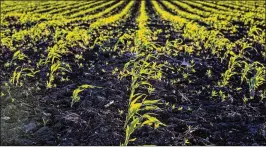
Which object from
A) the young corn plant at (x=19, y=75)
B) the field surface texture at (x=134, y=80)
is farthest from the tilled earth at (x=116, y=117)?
the young corn plant at (x=19, y=75)

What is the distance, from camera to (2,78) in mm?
4785

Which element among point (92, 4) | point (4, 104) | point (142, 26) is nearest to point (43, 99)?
point (4, 104)

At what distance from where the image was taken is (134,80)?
14.0 ft

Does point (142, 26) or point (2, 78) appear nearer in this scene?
point (2, 78)

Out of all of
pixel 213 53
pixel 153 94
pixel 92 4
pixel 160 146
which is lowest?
pixel 160 146

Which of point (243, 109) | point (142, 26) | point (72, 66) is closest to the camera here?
point (243, 109)

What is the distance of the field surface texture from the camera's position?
3615 millimetres

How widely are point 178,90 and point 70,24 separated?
3960 millimetres

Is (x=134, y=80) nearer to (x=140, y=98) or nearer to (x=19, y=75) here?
(x=140, y=98)

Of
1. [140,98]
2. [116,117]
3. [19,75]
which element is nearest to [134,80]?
[140,98]

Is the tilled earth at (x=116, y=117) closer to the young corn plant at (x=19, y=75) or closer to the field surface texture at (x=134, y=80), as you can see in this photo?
the field surface texture at (x=134, y=80)

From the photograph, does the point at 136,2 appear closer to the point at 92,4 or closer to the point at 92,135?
the point at 92,4

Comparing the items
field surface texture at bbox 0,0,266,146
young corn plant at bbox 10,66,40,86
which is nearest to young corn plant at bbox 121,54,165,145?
field surface texture at bbox 0,0,266,146

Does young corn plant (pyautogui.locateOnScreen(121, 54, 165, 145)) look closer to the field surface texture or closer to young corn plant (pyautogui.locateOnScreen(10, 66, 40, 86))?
the field surface texture
